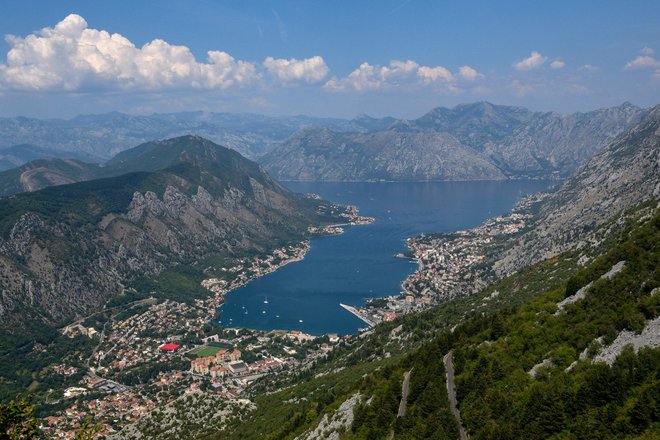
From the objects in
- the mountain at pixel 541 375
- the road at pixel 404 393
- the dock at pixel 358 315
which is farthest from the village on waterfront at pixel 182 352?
the mountain at pixel 541 375

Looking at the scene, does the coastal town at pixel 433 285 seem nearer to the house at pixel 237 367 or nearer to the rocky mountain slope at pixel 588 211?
the rocky mountain slope at pixel 588 211

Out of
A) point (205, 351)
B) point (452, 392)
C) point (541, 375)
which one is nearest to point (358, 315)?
point (205, 351)

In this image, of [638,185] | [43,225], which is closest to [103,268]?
[43,225]

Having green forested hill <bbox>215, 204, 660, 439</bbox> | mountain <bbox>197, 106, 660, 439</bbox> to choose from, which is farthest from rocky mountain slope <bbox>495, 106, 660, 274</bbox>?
green forested hill <bbox>215, 204, 660, 439</bbox>

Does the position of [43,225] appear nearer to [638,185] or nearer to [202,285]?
[202,285]

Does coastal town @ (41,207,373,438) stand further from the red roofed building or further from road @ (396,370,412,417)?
road @ (396,370,412,417)

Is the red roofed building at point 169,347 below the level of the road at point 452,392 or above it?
below

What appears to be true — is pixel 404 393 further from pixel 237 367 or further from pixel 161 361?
pixel 161 361

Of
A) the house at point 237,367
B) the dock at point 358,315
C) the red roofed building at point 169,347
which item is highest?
the dock at point 358,315

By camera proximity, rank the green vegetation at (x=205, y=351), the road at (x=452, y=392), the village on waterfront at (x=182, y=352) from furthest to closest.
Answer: the green vegetation at (x=205, y=351)
the village on waterfront at (x=182, y=352)
the road at (x=452, y=392)
